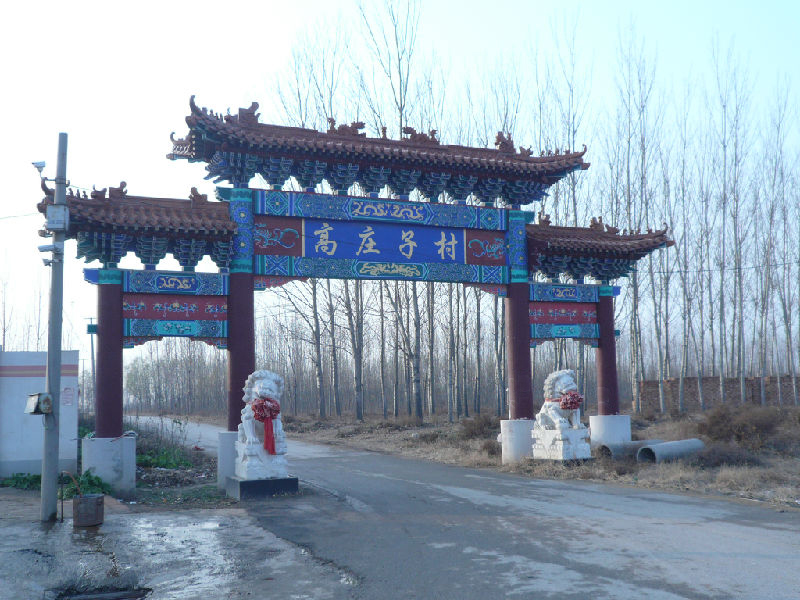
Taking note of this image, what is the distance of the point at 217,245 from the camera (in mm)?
11742

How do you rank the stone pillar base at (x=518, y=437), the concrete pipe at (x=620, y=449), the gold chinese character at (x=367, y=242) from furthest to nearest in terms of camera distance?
the stone pillar base at (x=518, y=437)
the concrete pipe at (x=620, y=449)
the gold chinese character at (x=367, y=242)

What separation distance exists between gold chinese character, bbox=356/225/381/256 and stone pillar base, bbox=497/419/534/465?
450 centimetres

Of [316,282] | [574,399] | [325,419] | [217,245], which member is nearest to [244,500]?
[217,245]

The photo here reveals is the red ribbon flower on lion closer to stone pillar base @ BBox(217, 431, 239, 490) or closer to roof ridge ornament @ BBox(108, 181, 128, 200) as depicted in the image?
stone pillar base @ BBox(217, 431, 239, 490)

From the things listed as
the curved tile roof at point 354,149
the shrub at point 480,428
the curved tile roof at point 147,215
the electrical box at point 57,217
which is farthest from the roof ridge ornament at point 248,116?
the shrub at point 480,428

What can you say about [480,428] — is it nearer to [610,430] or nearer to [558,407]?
[610,430]

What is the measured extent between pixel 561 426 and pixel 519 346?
5.98 feet

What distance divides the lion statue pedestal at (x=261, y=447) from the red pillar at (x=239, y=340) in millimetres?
675

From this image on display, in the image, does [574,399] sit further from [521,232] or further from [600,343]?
[521,232]

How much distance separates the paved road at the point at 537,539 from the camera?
18.4ft

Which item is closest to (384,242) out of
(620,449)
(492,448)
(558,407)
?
(558,407)

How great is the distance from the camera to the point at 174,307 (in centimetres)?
1138

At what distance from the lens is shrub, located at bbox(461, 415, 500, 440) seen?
19766mm

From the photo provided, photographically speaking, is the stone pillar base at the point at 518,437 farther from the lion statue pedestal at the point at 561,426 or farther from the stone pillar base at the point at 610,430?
the stone pillar base at the point at 610,430
